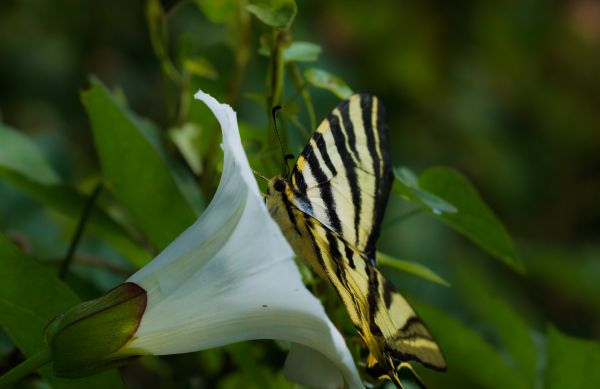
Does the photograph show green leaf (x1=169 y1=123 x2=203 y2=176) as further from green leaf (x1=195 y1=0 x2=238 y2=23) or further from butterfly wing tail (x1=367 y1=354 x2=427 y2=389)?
butterfly wing tail (x1=367 y1=354 x2=427 y2=389)

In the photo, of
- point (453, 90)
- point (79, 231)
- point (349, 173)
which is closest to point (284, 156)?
point (349, 173)

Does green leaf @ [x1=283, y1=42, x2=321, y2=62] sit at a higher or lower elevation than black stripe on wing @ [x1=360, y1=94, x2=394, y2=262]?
higher

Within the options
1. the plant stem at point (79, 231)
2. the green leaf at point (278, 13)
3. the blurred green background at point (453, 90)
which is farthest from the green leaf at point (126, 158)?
the blurred green background at point (453, 90)

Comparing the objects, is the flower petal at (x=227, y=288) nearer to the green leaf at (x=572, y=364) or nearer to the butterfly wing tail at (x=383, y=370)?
the butterfly wing tail at (x=383, y=370)

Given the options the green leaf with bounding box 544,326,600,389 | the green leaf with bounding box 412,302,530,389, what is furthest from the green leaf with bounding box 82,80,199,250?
the green leaf with bounding box 544,326,600,389

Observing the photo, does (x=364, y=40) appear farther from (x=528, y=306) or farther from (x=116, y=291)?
(x=116, y=291)

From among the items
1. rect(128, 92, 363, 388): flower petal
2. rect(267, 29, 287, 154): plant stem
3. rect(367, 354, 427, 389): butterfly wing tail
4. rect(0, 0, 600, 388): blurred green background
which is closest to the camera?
rect(128, 92, 363, 388): flower petal

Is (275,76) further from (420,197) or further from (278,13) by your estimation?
(420,197)
